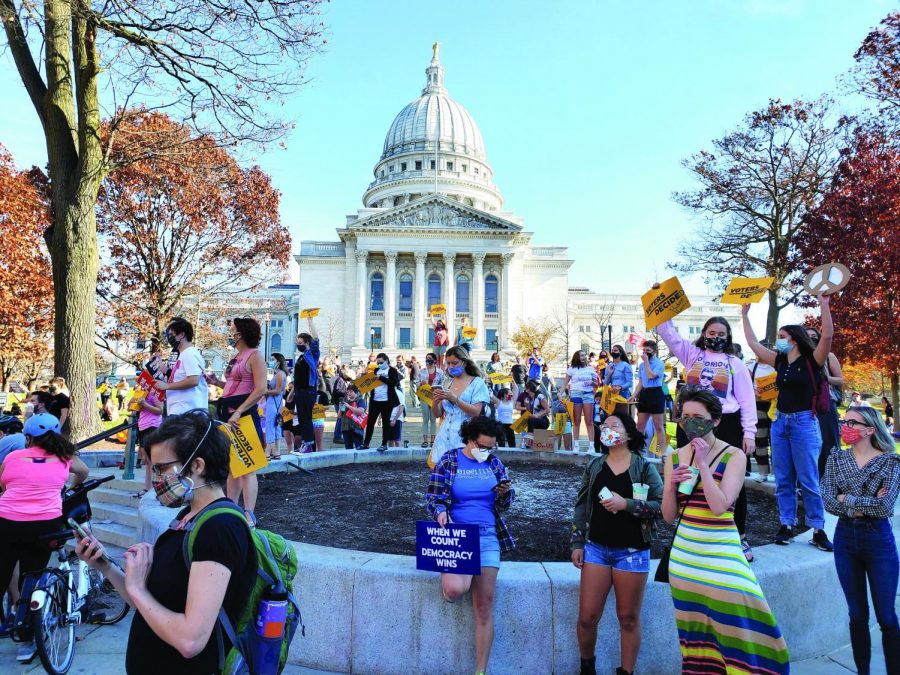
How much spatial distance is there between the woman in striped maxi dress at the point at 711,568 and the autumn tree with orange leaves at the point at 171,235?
788 inches

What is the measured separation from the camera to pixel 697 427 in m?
3.06

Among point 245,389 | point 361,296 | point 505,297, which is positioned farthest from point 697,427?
point 505,297

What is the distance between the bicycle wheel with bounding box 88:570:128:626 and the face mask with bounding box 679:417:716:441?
405cm

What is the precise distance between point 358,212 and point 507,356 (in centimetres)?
2665

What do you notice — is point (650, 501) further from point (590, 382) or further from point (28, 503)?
point (590, 382)

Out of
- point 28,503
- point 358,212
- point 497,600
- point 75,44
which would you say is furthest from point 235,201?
point 358,212

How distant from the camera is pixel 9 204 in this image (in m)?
19.9

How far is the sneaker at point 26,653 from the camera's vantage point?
154 inches

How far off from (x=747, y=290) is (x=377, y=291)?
209 feet

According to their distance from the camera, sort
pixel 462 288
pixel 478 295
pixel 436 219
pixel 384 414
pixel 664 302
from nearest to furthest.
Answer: pixel 664 302
pixel 384 414
pixel 478 295
pixel 436 219
pixel 462 288

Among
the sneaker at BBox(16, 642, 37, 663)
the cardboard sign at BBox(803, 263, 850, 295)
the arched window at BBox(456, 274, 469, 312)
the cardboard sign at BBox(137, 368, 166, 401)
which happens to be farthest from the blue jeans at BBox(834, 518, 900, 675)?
the arched window at BBox(456, 274, 469, 312)

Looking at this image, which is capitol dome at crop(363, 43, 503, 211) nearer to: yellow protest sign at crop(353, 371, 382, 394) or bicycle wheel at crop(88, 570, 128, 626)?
yellow protest sign at crop(353, 371, 382, 394)

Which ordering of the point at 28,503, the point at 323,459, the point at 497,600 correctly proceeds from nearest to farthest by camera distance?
the point at 497,600 < the point at 28,503 < the point at 323,459

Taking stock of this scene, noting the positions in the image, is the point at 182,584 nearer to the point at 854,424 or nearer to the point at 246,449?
the point at 246,449
